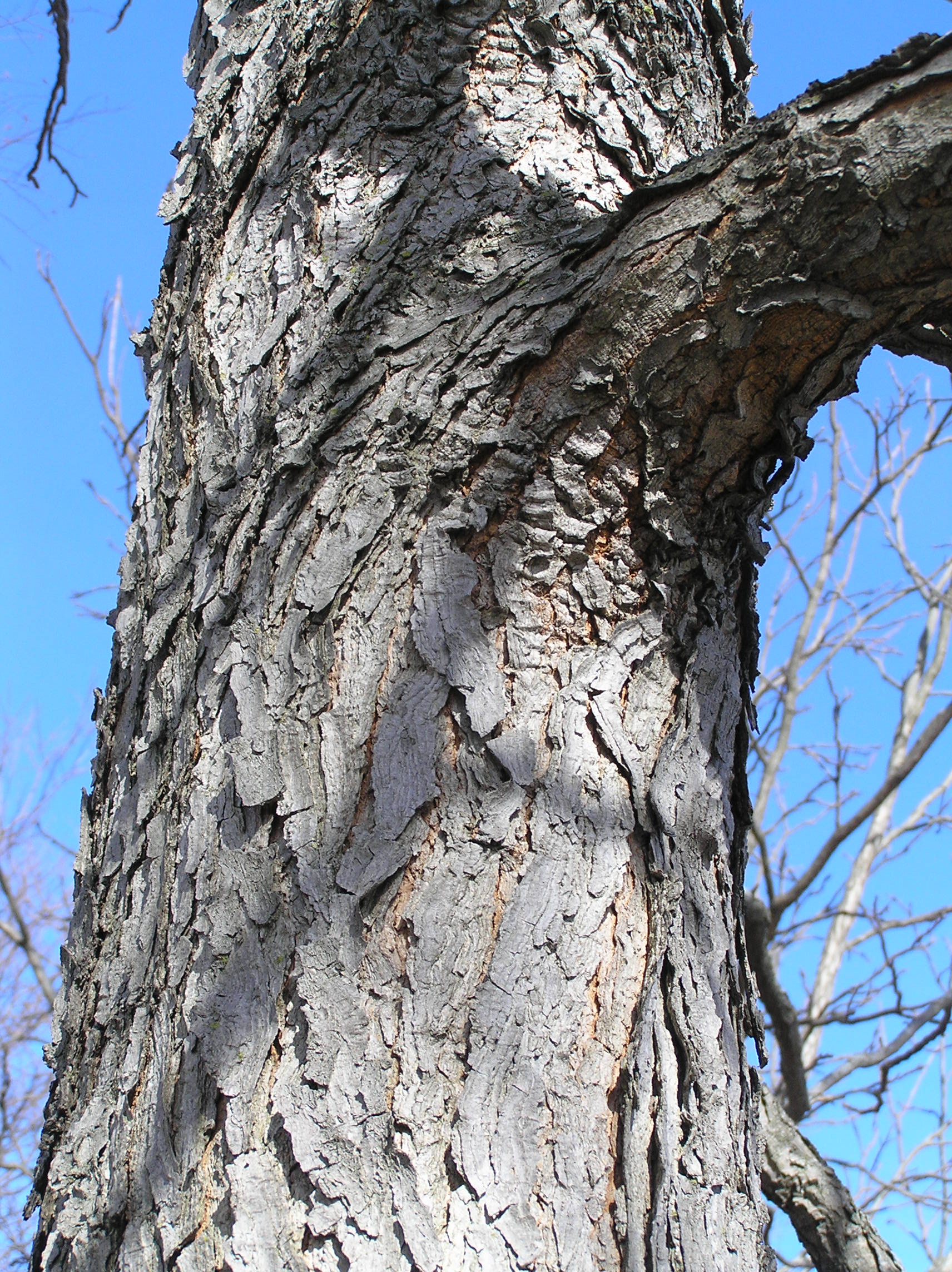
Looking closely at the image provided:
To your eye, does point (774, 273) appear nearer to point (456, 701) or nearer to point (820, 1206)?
point (456, 701)

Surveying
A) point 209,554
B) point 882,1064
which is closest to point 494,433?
point 209,554

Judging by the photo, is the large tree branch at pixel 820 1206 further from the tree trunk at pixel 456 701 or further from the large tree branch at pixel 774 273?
the large tree branch at pixel 774 273

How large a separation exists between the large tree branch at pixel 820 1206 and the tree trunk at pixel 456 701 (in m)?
1.16

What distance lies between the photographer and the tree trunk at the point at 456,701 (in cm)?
92

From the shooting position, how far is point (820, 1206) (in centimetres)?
207

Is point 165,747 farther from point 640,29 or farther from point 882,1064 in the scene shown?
point 882,1064

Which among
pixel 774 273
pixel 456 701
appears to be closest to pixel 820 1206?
pixel 456 701

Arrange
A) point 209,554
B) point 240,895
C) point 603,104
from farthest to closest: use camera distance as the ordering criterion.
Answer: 1. point 603,104
2. point 209,554
3. point 240,895

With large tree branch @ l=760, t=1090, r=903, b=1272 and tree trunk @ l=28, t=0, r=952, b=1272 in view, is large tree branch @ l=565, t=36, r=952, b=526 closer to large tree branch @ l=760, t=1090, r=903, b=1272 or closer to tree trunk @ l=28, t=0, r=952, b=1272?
tree trunk @ l=28, t=0, r=952, b=1272

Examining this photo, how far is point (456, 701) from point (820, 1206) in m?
1.72

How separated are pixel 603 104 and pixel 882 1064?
291 centimetres

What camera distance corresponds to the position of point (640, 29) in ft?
5.41

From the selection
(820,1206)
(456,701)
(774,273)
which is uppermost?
(774,273)

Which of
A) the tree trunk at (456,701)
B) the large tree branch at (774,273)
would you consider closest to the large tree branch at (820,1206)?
A: the tree trunk at (456,701)
